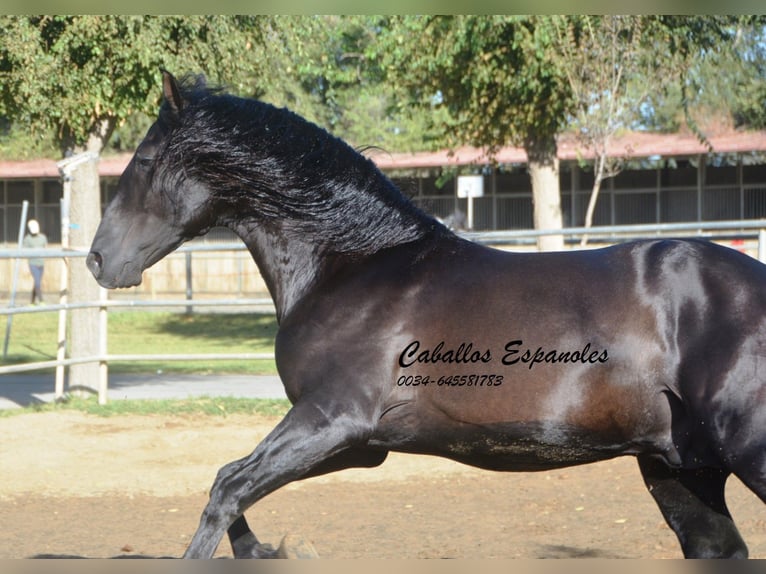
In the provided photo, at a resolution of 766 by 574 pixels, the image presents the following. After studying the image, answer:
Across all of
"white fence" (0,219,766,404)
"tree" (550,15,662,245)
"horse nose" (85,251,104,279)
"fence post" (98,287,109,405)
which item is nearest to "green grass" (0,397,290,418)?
"fence post" (98,287,109,405)

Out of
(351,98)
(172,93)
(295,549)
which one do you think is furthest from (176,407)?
(351,98)

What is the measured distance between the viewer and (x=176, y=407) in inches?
400

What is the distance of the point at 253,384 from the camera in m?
12.4

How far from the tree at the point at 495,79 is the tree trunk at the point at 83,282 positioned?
626 cm

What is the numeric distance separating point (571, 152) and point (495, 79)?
30.6ft

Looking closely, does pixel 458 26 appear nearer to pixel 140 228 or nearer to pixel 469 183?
pixel 469 183

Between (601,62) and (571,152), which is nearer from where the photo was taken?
(601,62)

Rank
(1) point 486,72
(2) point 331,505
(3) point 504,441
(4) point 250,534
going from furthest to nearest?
(1) point 486,72
(2) point 331,505
(4) point 250,534
(3) point 504,441

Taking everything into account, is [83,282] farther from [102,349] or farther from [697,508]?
[697,508]

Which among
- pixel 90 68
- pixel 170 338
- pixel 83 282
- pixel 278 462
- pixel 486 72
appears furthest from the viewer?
pixel 170 338

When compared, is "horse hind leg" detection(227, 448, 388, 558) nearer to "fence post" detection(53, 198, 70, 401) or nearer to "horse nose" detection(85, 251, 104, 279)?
"horse nose" detection(85, 251, 104, 279)

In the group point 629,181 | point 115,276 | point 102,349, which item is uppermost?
point 629,181

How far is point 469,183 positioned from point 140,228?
49.4 ft

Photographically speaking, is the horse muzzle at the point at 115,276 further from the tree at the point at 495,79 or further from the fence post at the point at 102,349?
the tree at the point at 495,79
